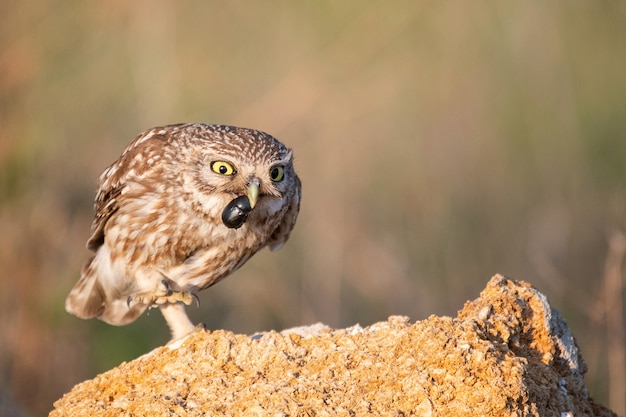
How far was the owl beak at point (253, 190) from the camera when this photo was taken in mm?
4270

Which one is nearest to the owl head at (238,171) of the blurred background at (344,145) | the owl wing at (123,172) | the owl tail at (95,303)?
the owl wing at (123,172)

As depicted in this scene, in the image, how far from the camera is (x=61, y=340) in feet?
21.8

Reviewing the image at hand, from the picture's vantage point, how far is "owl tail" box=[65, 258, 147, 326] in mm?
5027

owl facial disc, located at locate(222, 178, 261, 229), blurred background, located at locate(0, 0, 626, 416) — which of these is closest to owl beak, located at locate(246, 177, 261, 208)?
owl facial disc, located at locate(222, 178, 261, 229)

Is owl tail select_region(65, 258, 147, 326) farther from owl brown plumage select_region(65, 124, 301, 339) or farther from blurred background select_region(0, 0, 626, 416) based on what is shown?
blurred background select_region(0, 0, 626, 416)

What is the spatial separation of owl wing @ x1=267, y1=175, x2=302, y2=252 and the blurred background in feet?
5.19

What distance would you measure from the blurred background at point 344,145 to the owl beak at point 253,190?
1.82 meters

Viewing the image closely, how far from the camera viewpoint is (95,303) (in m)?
5.11

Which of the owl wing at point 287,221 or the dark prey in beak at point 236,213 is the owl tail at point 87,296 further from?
the dark prey in beak at point 236,213

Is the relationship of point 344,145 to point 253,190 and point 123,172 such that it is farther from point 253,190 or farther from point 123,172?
point 253,190

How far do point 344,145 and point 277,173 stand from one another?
3.56 m

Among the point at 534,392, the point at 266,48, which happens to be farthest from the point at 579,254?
the point at 534,392

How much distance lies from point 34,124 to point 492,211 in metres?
3.51

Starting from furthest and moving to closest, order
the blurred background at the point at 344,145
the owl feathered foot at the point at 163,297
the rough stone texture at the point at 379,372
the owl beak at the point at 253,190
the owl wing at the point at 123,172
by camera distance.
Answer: the blurred background at the point at 344,145, the owl wing at the point at 123,172, the owl feathered foot at the point at 163,297, the owl beak at the point at 253,190, the rough stone texture at the point at 379,372
